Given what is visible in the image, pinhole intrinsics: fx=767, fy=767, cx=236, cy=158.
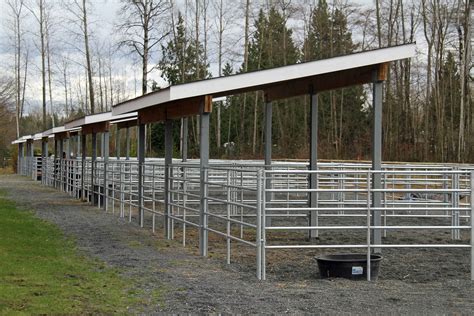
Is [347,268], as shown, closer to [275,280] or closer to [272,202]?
[275,280]

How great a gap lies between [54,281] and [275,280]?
8.40 feet

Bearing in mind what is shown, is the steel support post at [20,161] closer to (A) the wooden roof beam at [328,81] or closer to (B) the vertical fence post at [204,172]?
(A) the wooden roof beam at [328,81]

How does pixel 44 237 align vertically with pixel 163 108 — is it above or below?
below

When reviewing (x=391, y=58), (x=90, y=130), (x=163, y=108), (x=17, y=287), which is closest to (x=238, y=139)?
(x=90, y=130)

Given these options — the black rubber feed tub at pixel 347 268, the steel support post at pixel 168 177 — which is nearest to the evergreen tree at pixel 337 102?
the steel support post at pixel 168 177

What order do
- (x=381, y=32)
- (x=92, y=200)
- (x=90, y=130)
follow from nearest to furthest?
1. (x=92, y=200)
2. (x=90, y=130)
3. (x=381, y=32)

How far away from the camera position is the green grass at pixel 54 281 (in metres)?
7.11

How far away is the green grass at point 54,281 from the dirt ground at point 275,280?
28 centimetres

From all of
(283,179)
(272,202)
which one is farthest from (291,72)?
(283,179)

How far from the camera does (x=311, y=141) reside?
13.2m

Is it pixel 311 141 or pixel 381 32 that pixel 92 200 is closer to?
pixel 311 141

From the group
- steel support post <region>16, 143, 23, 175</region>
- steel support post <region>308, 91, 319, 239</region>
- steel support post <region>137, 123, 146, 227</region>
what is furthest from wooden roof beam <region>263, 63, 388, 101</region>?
steel support post <region>16, 143, 23, 175</region>

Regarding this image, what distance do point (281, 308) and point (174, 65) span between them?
4338 centimetres

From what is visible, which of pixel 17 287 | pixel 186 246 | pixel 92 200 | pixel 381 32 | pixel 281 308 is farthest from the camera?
pixel 381 32
